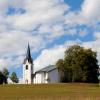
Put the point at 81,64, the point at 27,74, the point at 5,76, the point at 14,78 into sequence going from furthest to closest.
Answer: the point at 14,78
the point at 27,74
the point at 5,76
the point at 81,64

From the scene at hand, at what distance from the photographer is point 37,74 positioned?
175875mm

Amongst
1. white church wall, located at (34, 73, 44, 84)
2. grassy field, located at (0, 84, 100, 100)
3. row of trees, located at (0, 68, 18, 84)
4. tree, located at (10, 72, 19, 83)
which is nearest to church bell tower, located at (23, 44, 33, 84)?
white church wall, located at (34, 73, 44, 84)

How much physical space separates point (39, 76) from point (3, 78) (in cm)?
1389

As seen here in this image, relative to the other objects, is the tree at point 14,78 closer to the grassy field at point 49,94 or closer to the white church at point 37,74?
the white church at point 37,74

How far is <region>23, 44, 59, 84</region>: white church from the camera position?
554 ft

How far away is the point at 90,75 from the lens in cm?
13562

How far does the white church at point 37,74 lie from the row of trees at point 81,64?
28766 mm

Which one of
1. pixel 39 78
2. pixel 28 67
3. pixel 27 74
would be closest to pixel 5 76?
pixel 27 74

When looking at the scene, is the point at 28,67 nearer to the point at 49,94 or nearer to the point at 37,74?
the point at 37,74

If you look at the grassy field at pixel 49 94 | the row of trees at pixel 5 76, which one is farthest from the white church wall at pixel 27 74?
the grassy field at pixel 49 94

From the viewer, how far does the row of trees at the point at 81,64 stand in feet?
438

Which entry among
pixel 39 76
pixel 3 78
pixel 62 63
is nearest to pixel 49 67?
pixel 39 76

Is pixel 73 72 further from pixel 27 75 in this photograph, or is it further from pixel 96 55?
pixel 27 75

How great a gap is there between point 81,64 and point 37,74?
1782 inches
